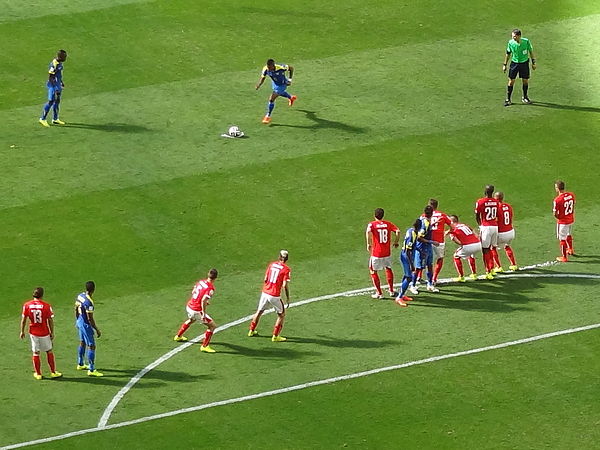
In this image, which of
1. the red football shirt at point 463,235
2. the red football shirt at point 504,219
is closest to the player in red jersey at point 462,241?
the red football shirt at point 463,235

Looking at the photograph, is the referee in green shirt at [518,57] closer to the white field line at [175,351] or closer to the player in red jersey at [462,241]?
the white field line at [175,351]

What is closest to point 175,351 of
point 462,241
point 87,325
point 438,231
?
point 87,325

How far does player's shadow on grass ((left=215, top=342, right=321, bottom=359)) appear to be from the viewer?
3073 centimetres

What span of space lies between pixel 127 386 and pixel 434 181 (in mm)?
13097

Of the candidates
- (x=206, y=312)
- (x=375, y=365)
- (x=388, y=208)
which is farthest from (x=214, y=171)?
(x=375, y=365)

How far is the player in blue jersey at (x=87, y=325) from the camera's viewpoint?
29.5m

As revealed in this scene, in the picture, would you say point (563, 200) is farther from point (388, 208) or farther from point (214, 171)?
point (214, 171)

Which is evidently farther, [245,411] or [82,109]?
[82,109]

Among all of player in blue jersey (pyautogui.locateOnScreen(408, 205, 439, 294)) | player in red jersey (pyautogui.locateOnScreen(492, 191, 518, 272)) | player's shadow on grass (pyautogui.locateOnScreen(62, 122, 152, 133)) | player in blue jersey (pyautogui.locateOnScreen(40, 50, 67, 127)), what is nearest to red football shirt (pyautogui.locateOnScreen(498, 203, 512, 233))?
player in red jersey (pyautogui.locateOnScreen(492, 191, 518, 272))

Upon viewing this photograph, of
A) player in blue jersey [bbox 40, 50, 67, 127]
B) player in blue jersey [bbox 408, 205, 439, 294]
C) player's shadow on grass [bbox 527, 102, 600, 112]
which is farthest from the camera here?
player's shadow on grass [bbox 527, 102, 600, 112]

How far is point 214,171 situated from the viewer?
129 ft

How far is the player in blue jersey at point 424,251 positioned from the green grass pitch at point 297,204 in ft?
1.71

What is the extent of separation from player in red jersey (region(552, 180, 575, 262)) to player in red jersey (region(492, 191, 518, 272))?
126 centimetres

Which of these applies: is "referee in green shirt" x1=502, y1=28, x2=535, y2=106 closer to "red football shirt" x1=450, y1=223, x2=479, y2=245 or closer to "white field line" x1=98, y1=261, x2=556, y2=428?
"white field line" x1=98, y1=261, x2=556, y2=428
